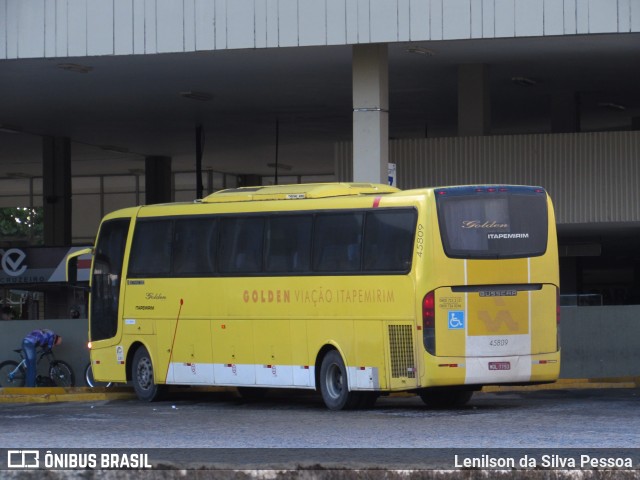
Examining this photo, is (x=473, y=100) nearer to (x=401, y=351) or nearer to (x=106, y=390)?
(x=106, y=390)

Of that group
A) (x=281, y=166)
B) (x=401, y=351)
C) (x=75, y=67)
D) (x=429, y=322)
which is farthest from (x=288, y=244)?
(x=281, y=166)

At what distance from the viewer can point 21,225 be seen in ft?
209

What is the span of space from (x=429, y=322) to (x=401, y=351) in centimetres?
62

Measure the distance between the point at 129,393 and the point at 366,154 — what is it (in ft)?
19.0

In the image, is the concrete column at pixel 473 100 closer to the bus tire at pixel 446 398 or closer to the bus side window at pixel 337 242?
the bus side window at pixel 337 242

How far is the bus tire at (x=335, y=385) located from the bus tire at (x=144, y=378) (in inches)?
152

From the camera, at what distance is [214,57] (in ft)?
82.1

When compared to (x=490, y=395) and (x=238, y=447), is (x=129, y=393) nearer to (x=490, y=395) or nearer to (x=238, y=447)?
(x=490, y=395)

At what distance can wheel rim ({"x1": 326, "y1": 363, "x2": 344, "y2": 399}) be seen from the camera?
19.4 metres

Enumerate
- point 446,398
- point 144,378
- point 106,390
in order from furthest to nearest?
point 106,390 → point 144,378 → point 446,398

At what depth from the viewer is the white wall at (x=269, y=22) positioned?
22234 mm

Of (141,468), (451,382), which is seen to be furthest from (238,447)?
(451,382)

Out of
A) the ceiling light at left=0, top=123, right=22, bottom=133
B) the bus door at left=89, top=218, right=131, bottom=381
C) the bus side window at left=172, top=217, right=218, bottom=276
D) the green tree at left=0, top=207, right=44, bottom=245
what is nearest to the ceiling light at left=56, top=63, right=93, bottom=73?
the bus door at left=89, top=218, right=131, bottom=381

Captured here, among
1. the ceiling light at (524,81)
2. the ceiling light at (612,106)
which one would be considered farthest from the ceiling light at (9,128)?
the ceiling light at (612,106)
